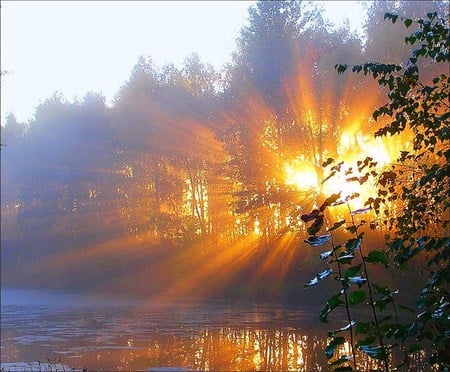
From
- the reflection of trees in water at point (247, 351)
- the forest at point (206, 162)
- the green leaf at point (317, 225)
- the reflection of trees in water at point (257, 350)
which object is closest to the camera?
the green leaf at point (317, 225)

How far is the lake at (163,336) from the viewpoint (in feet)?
45.4

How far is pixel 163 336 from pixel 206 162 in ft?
76.2

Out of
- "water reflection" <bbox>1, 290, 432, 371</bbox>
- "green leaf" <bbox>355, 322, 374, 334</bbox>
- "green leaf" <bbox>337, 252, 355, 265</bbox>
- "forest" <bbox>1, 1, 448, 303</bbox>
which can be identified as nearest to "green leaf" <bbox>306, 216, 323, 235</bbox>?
"green leaf" <bbox>337, 252, 355, 265</bbox>

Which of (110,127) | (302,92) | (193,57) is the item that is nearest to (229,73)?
(302,92)

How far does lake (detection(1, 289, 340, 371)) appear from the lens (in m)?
13.8

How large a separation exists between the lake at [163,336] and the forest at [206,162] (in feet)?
15.0

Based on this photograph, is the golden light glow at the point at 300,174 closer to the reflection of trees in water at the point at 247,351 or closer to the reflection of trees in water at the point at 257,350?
the reflection of trees in water at the point at 247,351

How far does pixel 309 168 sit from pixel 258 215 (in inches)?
159

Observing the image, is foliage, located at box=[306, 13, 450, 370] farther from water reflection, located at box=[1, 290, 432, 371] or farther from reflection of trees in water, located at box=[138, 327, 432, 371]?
reflection of trees in water, located at box=[138, 327, 432, 371]

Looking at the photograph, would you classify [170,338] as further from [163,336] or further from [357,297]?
[357,297]

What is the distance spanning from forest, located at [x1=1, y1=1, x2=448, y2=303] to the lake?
4577 mm

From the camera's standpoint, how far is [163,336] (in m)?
18.2

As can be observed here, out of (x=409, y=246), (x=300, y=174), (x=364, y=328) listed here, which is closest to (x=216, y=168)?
(x=300, y=174)

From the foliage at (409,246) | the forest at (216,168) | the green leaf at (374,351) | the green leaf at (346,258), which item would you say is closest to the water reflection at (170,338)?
the forest at (216,168)
